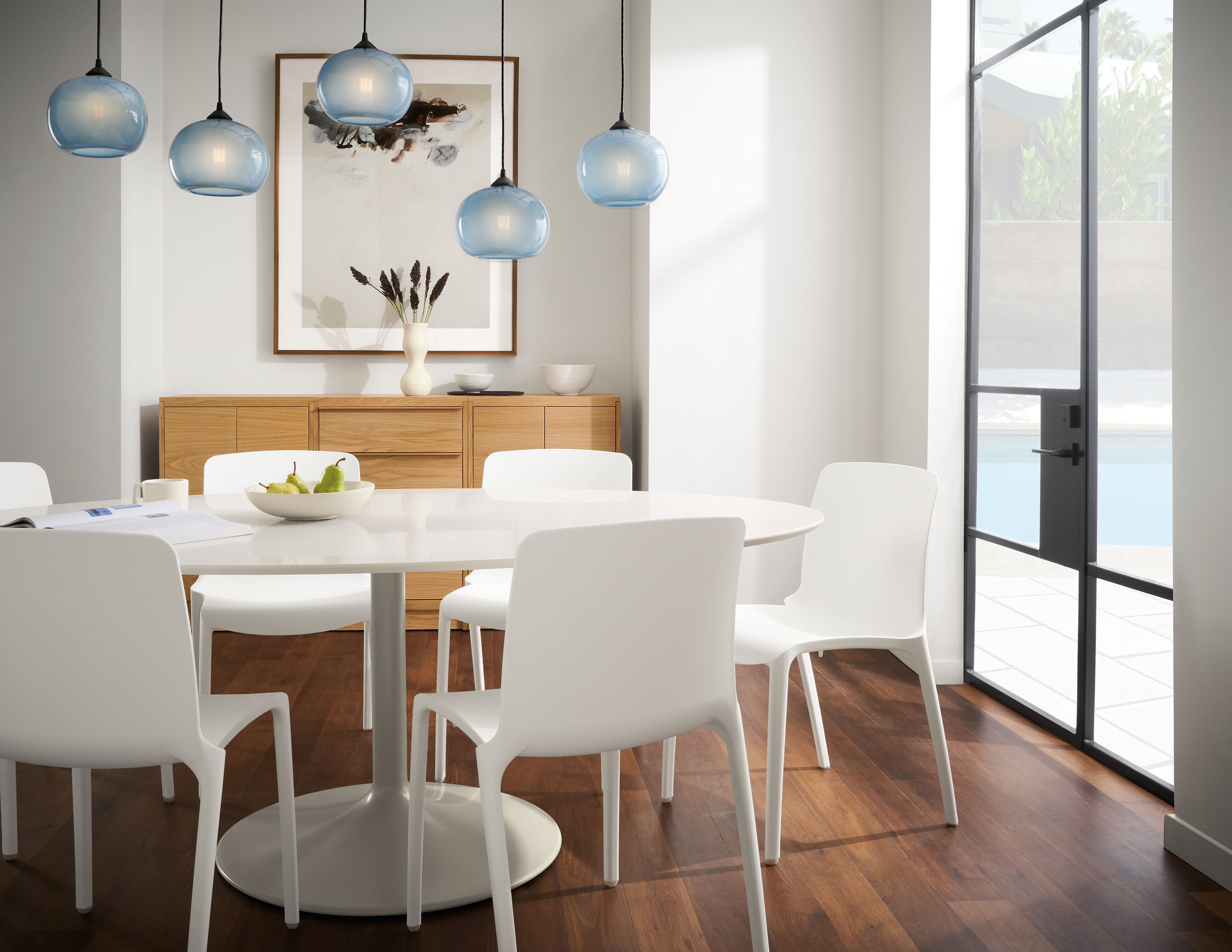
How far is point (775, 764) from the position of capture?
6.97 feet

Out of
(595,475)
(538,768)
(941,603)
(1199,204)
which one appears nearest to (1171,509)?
(1199,204)

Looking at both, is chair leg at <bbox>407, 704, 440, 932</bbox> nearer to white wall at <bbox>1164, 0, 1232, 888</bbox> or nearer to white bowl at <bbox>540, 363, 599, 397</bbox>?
white wall at <bbox>1164, 0, 1232, 888</bbox>

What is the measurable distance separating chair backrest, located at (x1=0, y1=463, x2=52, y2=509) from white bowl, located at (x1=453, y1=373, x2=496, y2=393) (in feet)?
6.52

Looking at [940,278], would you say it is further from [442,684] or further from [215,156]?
[215,156]

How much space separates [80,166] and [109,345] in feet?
2.38

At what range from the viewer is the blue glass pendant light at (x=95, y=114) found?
2104 millimetres

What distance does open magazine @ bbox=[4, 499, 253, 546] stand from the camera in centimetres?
175

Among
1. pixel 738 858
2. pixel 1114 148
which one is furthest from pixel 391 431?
pixel 1114 148

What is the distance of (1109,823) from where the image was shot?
2.28m

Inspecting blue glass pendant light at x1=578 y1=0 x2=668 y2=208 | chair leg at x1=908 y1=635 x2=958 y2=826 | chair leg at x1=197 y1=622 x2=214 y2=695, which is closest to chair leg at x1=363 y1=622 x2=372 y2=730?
chair leg at x1=197 y1=622 x2=214 y2=695

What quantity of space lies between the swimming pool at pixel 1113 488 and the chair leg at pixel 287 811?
211 cm

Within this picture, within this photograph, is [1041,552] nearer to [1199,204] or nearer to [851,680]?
[851,680]

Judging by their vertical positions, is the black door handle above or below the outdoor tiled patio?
above

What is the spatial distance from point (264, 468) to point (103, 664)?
1.50 meters
